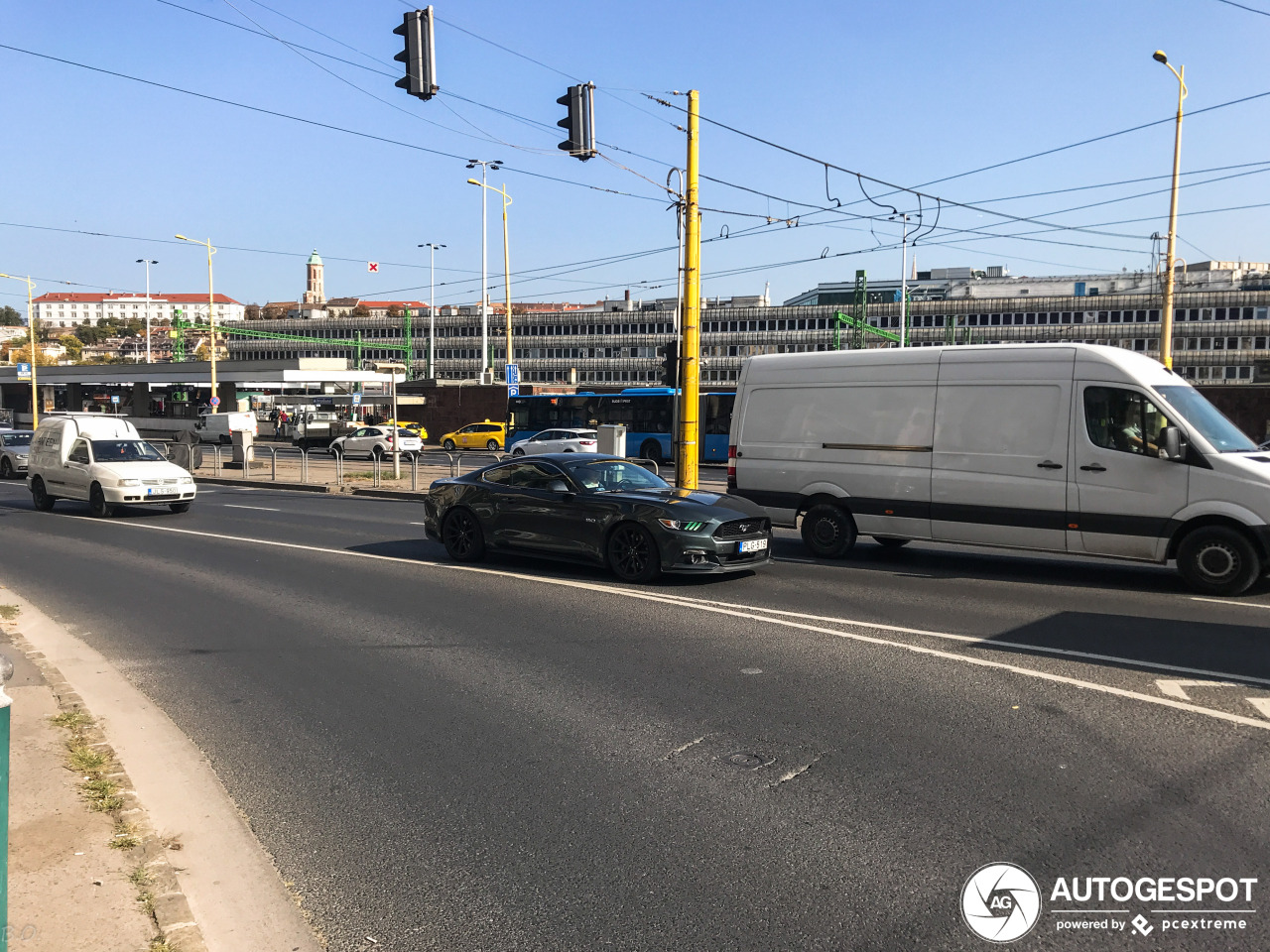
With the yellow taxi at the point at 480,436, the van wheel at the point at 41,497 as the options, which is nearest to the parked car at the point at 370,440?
the yellow taxi at the point at 480,436

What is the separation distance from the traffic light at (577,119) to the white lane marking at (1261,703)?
11520 mm

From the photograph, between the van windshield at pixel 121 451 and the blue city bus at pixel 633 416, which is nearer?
the van windshield at pixel 121 451

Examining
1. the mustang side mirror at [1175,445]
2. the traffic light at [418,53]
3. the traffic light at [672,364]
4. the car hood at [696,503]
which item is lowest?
the car hood at [696,503]

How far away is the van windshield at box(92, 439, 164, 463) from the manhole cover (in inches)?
738

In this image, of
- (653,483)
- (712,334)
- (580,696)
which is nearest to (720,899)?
(580,696)

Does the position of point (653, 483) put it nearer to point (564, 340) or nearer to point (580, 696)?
point (580, 696)

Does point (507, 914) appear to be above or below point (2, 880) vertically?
below

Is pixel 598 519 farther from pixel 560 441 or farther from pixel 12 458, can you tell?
pixel 12 458

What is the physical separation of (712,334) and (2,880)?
107m

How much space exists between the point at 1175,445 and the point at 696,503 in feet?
15.5

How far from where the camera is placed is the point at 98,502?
2034 cm

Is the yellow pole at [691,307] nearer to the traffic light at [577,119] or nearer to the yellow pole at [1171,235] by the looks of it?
the traffic light at [577,119]

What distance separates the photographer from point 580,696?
22.0ft

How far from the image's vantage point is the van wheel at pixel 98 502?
20.2 meters
